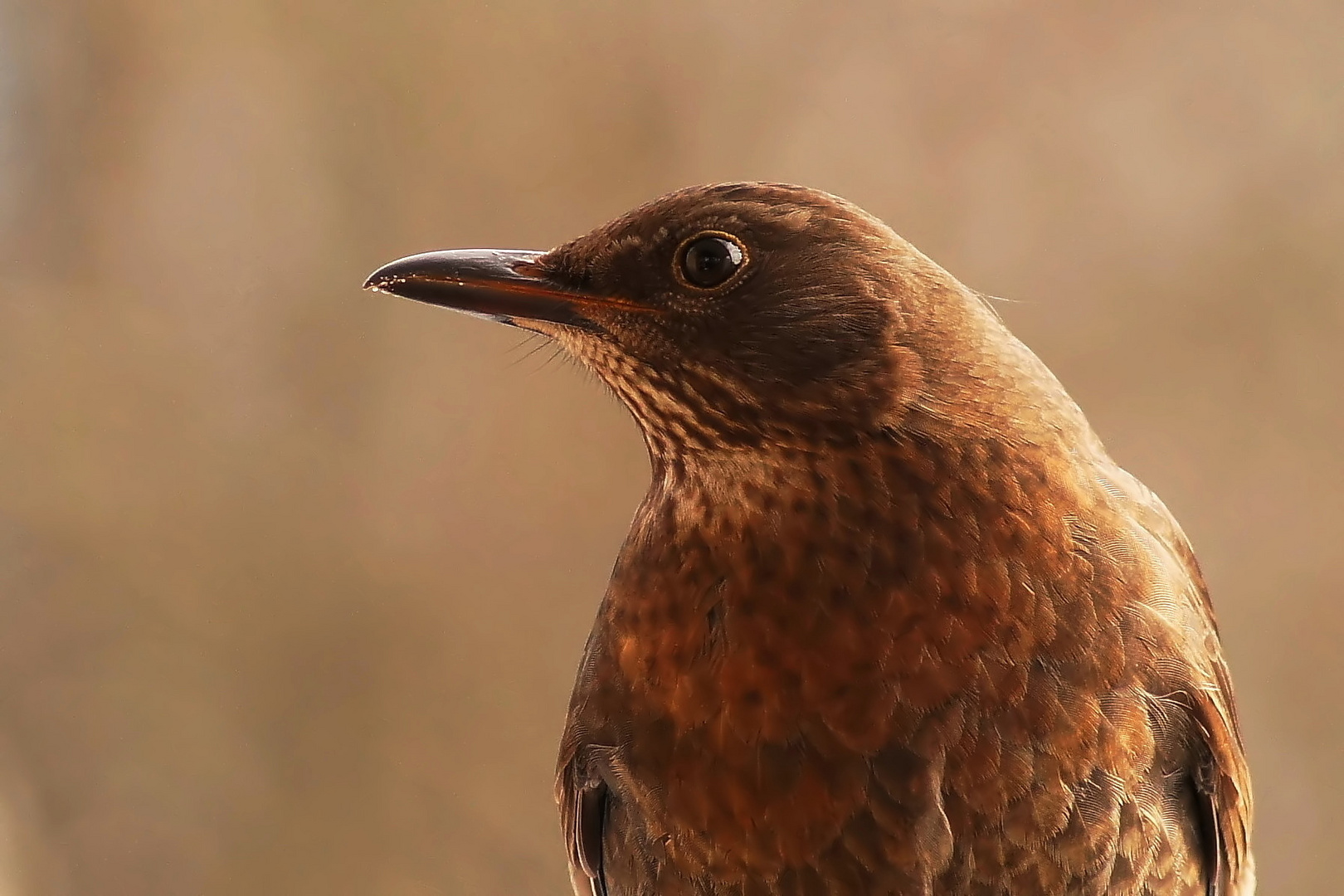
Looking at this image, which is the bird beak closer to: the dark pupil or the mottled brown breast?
the dark pupil

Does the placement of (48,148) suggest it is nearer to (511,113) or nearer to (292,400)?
(292,400)

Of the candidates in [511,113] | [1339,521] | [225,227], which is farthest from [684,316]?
[1339,521]

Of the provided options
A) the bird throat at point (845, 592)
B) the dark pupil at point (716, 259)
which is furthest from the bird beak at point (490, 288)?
the bird throat at point (845, 592)

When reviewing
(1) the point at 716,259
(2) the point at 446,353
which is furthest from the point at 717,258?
(2) the point at 446,353

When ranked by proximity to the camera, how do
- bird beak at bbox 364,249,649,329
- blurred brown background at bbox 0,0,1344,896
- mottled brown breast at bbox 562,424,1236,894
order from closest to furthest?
mottled brown breast at bbox 562,424,1236,894 → bird beak at bbox 364,249,649,329 → blurred brown background at bbox 0,0,1344,896

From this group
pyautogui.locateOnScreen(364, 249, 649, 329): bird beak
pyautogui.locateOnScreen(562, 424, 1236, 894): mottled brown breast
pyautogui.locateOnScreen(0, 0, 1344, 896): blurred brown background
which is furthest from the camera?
pyautogui.locateOnScreen(0, 0, 1344, 896): blurred brown background

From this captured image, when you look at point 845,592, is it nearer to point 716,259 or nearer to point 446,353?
point 716,259

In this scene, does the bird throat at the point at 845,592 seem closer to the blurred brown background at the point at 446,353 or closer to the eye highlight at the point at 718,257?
the eye highlight at the point at 718,257

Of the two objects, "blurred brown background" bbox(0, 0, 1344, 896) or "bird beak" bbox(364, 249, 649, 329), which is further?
"blurred brown background" bbox(0, 0, 1344, 896)

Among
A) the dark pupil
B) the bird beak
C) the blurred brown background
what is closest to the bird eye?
the dark pupil
